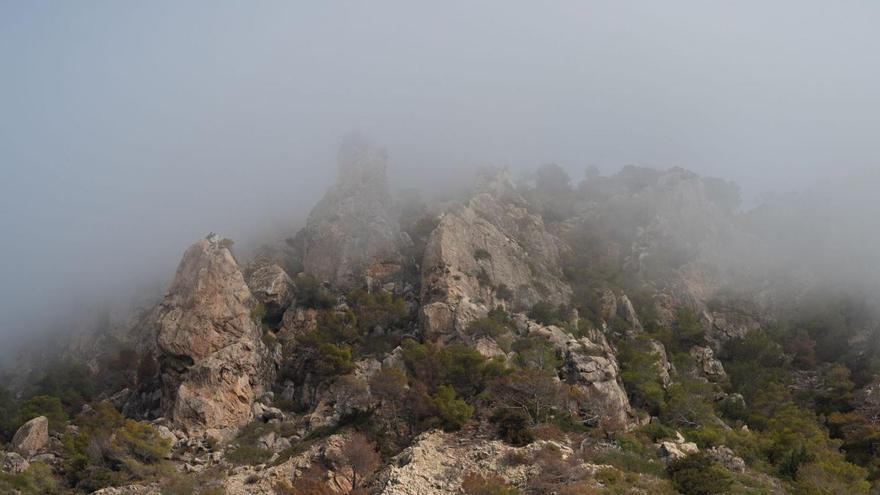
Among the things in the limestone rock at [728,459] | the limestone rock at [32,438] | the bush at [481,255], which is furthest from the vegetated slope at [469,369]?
the bush at [481,255]

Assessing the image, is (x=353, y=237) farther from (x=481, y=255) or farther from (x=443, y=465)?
(x=443, y=465)

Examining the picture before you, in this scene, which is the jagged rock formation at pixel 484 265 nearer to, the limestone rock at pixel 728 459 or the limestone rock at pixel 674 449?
the limestone rock at pixel 674 449

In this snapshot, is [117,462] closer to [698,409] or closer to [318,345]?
[318,345]

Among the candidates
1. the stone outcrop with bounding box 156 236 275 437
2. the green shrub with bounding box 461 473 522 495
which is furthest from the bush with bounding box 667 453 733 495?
the stone outcrop with bounding box 156 236 275 437

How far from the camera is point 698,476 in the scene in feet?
134

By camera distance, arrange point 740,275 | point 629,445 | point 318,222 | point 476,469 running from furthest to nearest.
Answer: point 740,275 < point 318,222 < point 629,445 < point 476,469

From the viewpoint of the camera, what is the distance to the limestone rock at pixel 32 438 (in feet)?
169

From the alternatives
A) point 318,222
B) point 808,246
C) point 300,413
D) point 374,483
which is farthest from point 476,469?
point 808,246

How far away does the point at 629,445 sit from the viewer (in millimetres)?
47969

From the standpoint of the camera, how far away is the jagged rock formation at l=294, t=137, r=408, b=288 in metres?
78.2

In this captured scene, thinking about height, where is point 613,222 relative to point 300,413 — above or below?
above

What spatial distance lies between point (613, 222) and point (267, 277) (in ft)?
170

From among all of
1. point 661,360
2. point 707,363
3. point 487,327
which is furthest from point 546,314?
point 707,363

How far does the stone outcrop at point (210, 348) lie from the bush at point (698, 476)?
33303 mm
